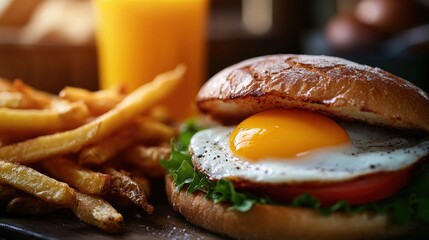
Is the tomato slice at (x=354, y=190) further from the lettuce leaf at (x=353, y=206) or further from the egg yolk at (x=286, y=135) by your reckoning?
the egg yolk at (x=286, y=135)

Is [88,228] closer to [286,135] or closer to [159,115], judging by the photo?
[286,135]

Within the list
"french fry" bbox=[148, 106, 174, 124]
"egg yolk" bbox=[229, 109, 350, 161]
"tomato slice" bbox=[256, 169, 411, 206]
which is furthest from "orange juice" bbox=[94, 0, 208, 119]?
"tomato slice" bbox=[256, 169, 411, 206]

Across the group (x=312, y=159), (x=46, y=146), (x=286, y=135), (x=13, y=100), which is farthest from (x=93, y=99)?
(x=312, y=159)

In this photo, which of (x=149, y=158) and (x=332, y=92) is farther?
(x=149, y=158)

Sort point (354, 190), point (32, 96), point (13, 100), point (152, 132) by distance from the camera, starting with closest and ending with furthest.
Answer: point (354, 190) < point (13, 100) < point (32, 96) < point (152, 132)

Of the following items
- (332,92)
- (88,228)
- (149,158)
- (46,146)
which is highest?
(332,92)

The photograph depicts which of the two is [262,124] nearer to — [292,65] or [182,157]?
[292,65]
